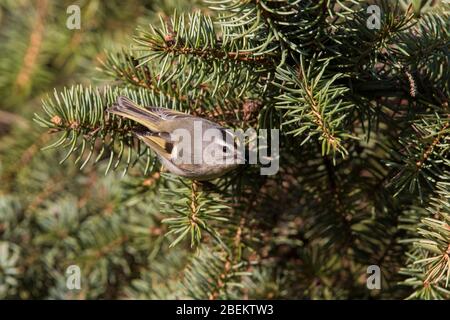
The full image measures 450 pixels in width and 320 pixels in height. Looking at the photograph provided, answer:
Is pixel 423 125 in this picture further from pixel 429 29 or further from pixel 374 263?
pixel 374 263

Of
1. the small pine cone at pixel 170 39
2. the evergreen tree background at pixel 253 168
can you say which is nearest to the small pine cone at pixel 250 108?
the evergreen tree background at pixel 253 168

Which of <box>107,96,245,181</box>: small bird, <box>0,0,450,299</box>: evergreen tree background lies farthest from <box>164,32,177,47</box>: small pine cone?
<box>107,96,245,181</box>: small bird

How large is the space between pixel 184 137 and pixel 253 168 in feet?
0.54

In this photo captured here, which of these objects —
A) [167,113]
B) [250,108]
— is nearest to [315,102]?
[250,108]

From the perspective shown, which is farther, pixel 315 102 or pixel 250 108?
pixel 250 108

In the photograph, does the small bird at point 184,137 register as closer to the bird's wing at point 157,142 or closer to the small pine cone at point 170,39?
the bird's wing at point 157,142

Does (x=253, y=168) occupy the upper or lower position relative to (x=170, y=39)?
lower

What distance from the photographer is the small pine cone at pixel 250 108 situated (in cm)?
126

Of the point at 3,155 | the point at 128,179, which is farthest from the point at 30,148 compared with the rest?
the point at 128,179

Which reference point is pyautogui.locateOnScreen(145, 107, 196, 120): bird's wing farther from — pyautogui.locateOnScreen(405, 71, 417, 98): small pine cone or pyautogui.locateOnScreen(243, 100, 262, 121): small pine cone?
pyautogui.locateOnScreen(405, 71, 417, 98): small pine cone

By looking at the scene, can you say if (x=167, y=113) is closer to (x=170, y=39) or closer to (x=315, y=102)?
(x=170, y=39)

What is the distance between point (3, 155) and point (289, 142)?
1.04 m

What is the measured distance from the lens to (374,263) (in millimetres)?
1440

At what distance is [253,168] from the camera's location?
133cm
